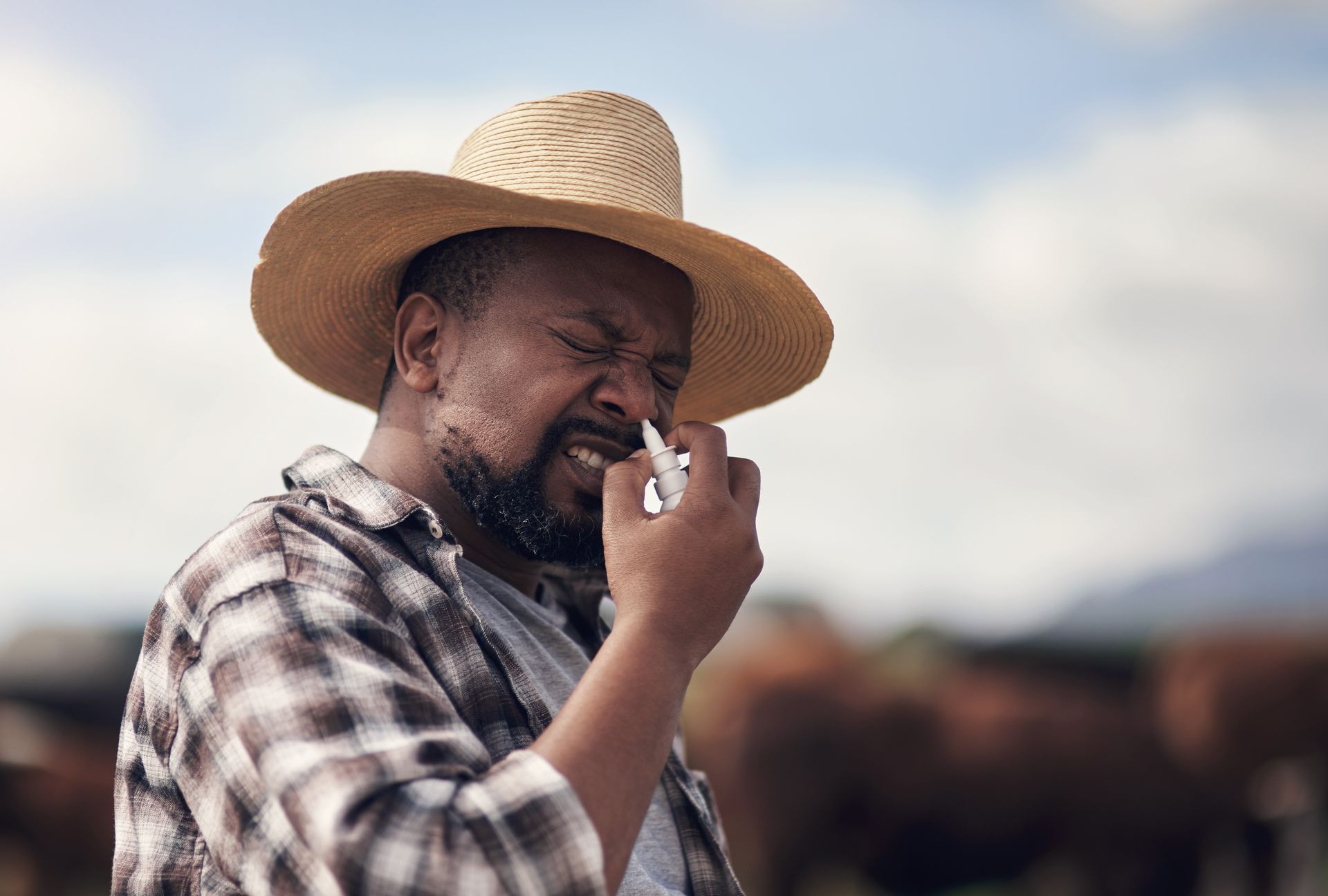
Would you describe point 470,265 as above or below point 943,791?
above

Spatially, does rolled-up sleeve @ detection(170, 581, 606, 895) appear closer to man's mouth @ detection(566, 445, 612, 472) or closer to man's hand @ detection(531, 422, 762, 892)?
man's hand @ detection(531, 422, 762, 892)

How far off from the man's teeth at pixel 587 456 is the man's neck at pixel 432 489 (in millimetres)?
214

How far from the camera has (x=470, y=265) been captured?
1852 millimetres

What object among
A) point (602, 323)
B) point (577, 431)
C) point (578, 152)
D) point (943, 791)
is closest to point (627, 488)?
point (577, 431)

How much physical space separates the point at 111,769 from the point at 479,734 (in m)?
6.34

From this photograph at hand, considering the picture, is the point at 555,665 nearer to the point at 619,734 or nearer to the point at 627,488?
the point at 627,488

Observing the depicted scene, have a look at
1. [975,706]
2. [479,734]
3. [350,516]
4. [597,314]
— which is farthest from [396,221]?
[975,706]

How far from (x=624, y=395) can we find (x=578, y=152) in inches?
19.6

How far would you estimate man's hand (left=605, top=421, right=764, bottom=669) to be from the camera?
1257mm

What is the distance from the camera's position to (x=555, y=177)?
187 centimetres

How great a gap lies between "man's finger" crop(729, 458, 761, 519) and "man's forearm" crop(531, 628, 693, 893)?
0.31 meters

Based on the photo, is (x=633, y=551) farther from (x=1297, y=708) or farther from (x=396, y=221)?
(x=1297, y=708)

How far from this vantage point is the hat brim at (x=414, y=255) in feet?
5.49

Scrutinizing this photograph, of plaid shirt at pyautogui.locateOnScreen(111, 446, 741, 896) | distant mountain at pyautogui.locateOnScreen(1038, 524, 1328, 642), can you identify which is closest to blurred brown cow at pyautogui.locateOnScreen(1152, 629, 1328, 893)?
distant mountain at pyautogui.locateOnScreen(1038, 524, 1328, 642)
